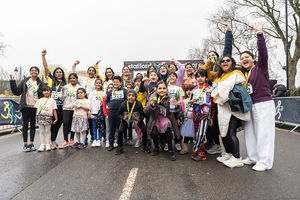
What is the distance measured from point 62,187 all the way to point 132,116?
2.17 m

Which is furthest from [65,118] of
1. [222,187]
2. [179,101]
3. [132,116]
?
[222,187]

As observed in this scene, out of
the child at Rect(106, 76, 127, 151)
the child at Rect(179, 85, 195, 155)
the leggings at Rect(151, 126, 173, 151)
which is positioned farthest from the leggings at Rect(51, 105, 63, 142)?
the child at Rect(179, 85, 195, 155)

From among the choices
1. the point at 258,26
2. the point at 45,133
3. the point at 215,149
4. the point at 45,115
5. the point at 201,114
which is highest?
the point at 258,26

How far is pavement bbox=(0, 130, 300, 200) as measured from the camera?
2494mm

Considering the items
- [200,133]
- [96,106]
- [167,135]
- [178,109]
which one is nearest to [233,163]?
[200,133]

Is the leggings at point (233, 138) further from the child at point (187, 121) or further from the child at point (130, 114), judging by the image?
the child at point (130, 114)

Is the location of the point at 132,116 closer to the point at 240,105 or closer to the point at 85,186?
the point at 85,186

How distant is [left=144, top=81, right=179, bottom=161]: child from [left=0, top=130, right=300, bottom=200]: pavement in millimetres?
551

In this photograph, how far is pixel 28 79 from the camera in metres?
5.04

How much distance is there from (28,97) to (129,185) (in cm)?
386

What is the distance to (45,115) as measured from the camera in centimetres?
480

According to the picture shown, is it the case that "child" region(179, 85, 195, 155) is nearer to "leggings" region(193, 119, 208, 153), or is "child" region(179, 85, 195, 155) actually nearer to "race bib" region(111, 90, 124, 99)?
"leggings" region(193, 119, 208, 153)

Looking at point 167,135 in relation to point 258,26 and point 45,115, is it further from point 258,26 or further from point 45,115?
point 45,115

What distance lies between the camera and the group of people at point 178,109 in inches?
133
